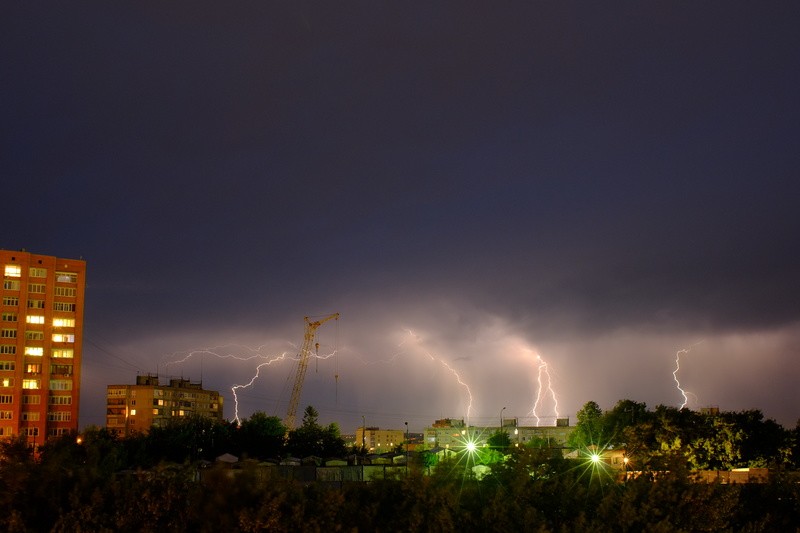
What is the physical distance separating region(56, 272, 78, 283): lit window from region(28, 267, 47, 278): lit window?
6.14 feet

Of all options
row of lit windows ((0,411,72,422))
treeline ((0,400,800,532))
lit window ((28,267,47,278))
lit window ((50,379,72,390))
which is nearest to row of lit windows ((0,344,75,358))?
lit window ((50,379,72,390))

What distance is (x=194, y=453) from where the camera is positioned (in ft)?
285

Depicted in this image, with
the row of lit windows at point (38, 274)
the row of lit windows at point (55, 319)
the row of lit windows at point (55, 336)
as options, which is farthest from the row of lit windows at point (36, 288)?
the row of lit windows at point (55, 336)

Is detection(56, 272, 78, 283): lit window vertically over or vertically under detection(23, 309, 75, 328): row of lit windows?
over

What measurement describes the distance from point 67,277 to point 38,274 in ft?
13.4

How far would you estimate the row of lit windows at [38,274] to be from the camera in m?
112

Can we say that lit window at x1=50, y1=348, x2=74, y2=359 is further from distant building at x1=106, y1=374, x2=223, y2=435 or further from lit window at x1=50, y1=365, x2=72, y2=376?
distant building at x1=106, y1=374, x2=223, y2=435

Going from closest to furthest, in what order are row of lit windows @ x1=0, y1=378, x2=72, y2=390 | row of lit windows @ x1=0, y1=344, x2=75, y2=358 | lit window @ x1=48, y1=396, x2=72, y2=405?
row of lit windows @ x1=0, y1=378, x2=72, y2=390 → row of lit windows @ x1=0, y1=344, x2=75, y2=358 → lit window @ x1=48, y1=396, x2=72, y2=405

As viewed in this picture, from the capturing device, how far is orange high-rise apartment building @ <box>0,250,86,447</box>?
107 m

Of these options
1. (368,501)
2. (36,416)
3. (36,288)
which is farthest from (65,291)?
(368,501)

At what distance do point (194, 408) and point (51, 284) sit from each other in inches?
2520

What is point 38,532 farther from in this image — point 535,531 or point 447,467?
point 535,531

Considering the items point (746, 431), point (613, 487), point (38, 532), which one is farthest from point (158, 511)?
point (746, 431)

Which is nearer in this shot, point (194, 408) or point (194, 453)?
point (194, 453)
